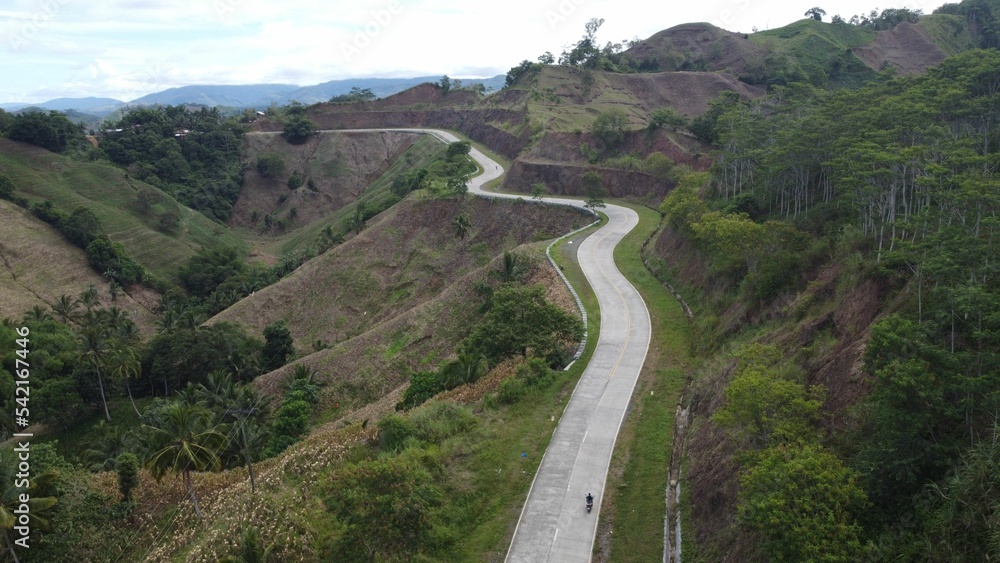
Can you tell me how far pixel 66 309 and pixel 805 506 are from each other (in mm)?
71970

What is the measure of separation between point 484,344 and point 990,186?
2289cm

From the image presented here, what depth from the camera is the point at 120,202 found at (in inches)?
3637

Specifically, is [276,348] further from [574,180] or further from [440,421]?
[574,180]

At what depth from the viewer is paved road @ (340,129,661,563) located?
2116cm

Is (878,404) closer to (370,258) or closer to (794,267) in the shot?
(794,267)

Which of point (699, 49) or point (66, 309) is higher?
point (699, 49)

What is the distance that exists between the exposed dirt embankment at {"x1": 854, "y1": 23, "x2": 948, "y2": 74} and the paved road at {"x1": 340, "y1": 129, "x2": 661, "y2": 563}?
94.3m

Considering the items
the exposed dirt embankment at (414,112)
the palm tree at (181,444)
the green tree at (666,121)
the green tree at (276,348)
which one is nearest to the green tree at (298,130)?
the exposed dirt embankment at (414,112)

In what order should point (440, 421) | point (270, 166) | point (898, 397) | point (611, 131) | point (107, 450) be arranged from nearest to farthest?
point (898, 397) → point (440, 421) → point (107, 450) → point (611, 131) → point (270, 166)

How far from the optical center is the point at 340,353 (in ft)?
157

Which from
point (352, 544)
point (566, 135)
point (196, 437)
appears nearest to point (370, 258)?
point (566, 135)

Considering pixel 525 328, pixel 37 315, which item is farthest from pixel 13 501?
pixel 37 315

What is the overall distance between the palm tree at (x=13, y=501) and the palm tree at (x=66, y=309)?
160ft

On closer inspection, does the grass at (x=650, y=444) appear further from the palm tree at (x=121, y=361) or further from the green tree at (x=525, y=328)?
the palm tree at (x=121, y=361)
